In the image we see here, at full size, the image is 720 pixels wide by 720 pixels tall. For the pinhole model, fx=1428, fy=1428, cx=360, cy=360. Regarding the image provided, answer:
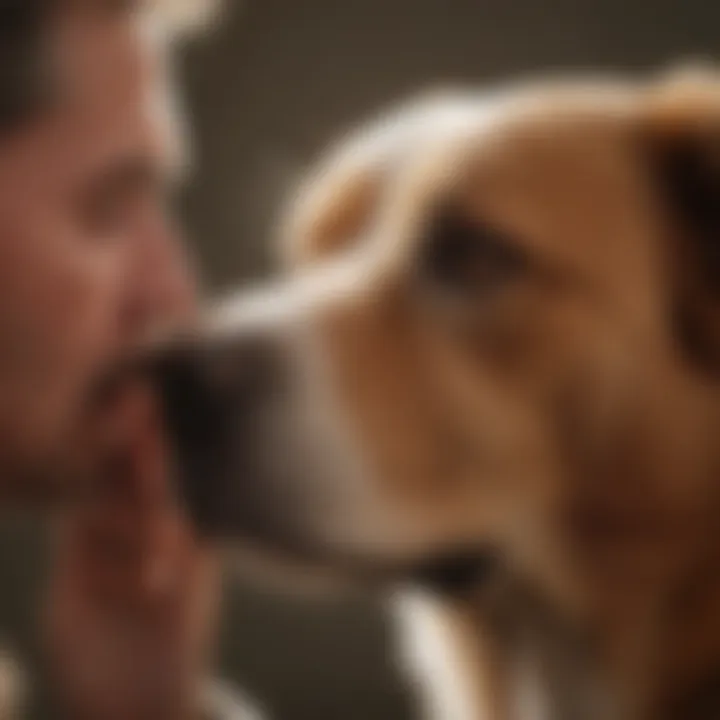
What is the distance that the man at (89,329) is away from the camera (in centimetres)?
102

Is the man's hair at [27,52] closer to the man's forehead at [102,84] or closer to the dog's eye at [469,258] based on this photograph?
the man's forehead at [102,84]

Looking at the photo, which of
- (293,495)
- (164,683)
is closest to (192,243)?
(293,495)

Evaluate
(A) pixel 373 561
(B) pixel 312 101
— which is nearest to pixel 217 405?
(A) pixel 373 561

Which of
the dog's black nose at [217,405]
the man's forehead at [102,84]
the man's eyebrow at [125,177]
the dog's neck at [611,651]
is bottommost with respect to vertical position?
the dog's neck at [611,651]

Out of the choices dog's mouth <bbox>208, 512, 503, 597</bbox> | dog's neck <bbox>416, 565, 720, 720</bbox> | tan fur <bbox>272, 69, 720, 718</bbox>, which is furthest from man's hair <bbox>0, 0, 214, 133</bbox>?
dog's neck <bbox>416, 565, 720, 720</bbox>

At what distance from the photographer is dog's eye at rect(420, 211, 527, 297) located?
969 millimetres

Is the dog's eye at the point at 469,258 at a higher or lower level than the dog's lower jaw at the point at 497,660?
higher

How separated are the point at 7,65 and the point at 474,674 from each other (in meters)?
0.57

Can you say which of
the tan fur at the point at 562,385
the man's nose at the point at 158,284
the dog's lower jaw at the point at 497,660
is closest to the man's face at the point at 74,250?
the man's nose at the point at 158,284

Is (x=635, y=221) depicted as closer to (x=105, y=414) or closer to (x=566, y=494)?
(x=566, y=494)

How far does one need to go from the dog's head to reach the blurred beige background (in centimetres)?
6

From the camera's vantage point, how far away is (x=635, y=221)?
1.00 metres

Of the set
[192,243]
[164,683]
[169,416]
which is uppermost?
[192,243]

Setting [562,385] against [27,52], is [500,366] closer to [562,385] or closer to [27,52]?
[562,385]
